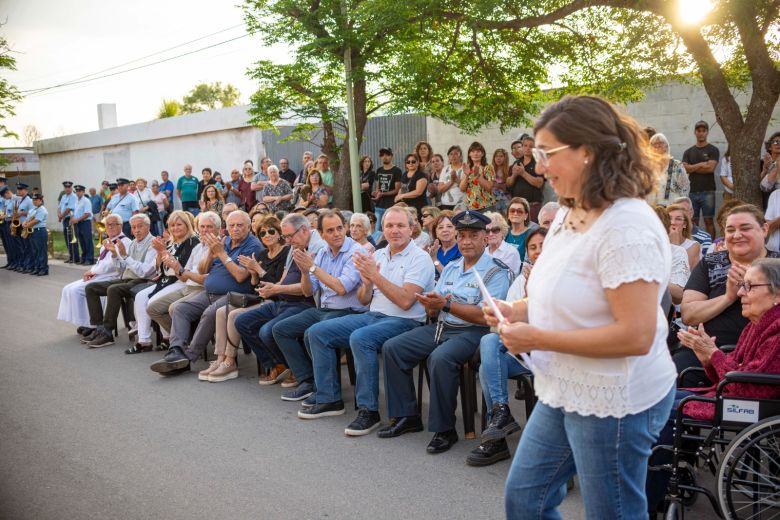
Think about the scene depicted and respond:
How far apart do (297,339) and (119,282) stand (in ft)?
12.3

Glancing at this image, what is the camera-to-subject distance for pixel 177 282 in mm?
8320

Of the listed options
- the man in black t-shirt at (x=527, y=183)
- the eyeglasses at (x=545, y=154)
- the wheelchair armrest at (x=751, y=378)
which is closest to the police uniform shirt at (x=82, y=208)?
the man in black t-shirt at (x=527, y=183)

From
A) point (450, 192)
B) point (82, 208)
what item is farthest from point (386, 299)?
point (82, 208)

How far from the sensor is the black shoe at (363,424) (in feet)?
17.2

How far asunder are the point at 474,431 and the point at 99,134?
26995 millimetres

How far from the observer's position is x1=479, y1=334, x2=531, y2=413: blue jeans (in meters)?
4.74

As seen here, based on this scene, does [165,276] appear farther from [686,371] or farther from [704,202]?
[704,202]

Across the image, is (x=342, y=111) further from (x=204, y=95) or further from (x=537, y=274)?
(x=204, y=95)

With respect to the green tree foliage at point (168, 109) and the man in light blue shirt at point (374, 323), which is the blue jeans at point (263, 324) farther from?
the green tree foliage at point (168, 109)

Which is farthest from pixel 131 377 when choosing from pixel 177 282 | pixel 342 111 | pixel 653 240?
pixel 342 111

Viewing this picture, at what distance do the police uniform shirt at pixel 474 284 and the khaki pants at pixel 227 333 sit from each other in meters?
2.40

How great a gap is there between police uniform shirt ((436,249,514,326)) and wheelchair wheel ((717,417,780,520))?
215 cm

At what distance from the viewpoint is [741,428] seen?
11.3 feet

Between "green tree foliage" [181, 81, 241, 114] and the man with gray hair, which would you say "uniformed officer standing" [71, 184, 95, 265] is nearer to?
the man with gray hair
